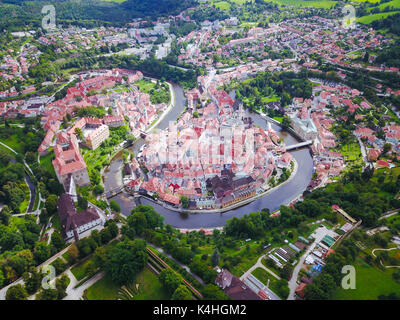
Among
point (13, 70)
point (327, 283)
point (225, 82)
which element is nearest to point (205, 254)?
point (327, 283)

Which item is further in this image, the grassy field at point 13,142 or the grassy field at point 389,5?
the grassy field at point 389,5

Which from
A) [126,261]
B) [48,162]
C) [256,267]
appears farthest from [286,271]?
[48,162]

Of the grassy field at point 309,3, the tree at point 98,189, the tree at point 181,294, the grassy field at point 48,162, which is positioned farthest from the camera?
the grassy field at point 309,3

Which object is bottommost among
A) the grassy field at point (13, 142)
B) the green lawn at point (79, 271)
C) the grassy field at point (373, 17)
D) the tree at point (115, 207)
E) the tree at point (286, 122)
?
the green lawn at point (79, 271)

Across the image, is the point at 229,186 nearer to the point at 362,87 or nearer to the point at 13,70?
the point at 362,87

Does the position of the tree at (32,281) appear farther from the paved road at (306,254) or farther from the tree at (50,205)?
the paved road at (306,254)

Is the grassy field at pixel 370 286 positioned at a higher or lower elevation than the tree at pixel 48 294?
lower

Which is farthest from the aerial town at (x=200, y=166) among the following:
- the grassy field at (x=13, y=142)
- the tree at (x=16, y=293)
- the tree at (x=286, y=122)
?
the grassy field at (x=13, y=142)
